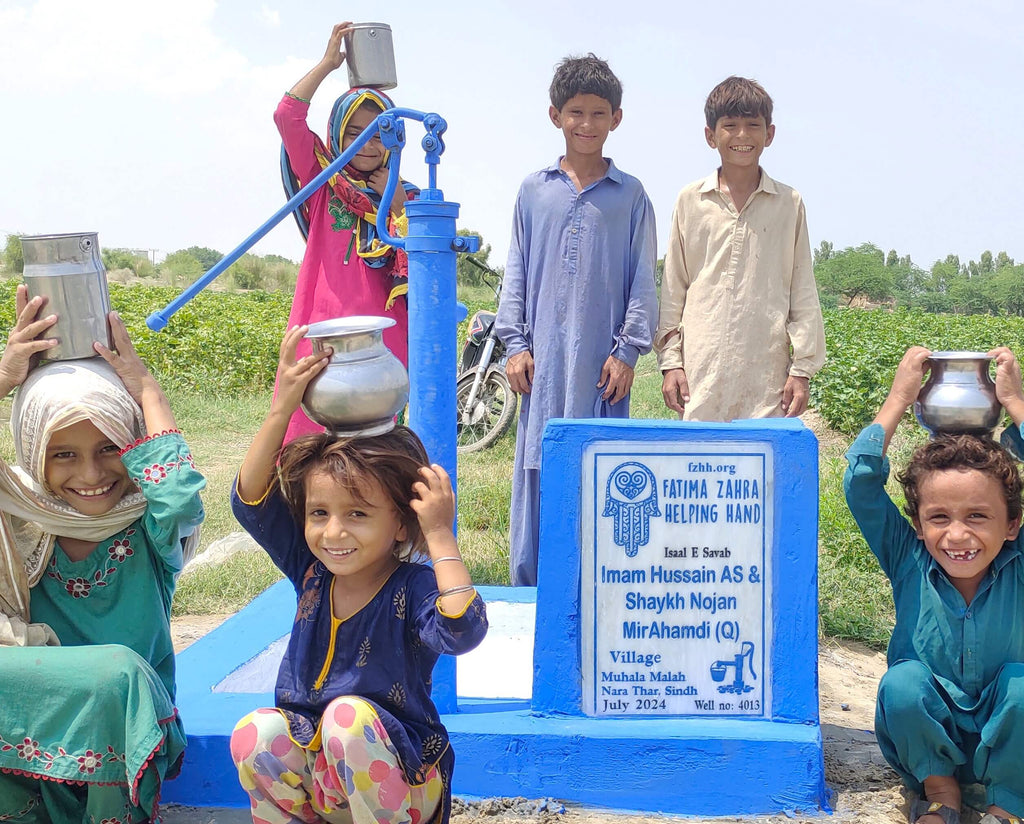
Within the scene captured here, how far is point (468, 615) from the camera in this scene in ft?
6.77

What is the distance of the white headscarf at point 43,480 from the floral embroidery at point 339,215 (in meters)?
1.60

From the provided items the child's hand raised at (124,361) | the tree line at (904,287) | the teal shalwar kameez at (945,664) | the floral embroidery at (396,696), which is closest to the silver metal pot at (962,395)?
the teal shalwar kameez at (945,664)

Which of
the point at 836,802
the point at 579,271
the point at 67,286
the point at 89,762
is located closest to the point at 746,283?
the point at 579,271

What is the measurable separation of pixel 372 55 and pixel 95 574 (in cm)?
208

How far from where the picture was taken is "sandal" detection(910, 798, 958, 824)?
2.59 meters

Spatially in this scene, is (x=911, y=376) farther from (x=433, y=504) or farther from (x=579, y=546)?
(x=433, y=504)

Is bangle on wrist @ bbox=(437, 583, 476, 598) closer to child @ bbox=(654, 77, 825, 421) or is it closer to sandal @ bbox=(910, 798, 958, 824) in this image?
sandal @ bbox=(910, 798, 958, 824)

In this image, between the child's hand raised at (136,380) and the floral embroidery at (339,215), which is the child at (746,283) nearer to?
the floral embroidery at (339,215)

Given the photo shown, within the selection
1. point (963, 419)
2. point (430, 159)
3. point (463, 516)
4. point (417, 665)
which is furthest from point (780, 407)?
point (463, 516)

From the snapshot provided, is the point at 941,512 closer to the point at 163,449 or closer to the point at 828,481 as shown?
the point at 163,449

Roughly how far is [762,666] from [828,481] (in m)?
3.78

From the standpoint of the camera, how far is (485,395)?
8.43 metres

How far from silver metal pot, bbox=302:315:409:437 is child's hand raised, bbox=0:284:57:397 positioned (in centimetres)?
68

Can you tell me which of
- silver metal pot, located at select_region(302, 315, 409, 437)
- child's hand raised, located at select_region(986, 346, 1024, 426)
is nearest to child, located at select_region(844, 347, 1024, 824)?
child's hand raised, located at select_region(986, 346, 1024, 426)
